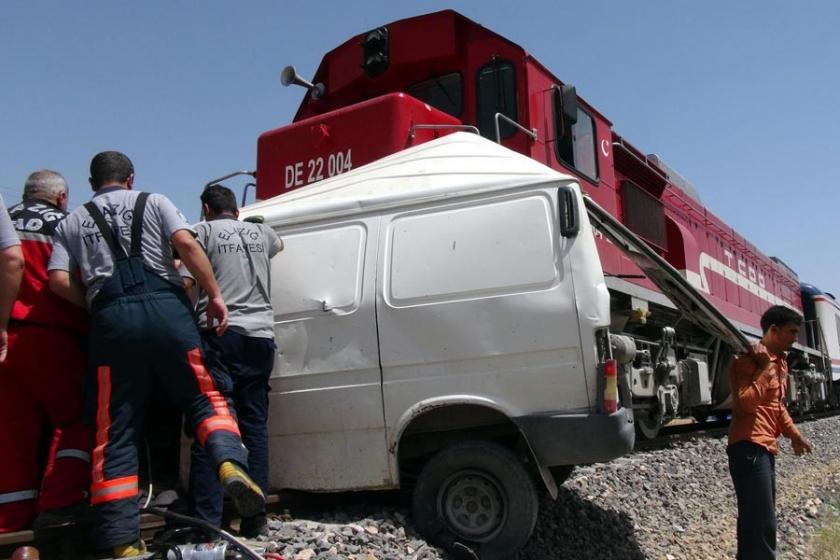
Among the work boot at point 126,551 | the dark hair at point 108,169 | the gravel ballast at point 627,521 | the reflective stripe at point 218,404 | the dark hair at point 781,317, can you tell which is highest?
the dark hair at point 108,169

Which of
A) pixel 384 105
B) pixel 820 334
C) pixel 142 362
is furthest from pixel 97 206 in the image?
pixel 820 334

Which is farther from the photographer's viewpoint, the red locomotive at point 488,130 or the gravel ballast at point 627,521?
the red locomotive at point 488,130

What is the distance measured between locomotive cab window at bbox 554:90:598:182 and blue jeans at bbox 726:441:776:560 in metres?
2.87

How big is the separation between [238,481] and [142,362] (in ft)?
2.28

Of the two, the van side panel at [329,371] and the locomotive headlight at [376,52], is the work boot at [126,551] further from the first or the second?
the locomotive headlight at [376,52]

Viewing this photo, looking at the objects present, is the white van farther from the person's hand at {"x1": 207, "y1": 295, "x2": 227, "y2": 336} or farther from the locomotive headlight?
the locomotive headlight

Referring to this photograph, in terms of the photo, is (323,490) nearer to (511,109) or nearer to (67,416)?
(67,416)

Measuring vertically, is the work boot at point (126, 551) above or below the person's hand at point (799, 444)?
below

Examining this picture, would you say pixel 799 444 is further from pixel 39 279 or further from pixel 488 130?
pixel 39 279

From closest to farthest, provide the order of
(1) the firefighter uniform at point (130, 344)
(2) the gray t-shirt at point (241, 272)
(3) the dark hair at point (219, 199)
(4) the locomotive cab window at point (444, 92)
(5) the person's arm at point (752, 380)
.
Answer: (1) the firefighter uniform at point (130, 344) < (2) the gray t-shirt at point (241, 272) < (3) the dark hair at point (219, 199) < (5) the person's arm at point (752, 380) < (4) the locomotive cab window at point (444, 92)

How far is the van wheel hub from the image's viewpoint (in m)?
4.07

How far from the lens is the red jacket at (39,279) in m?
3.54

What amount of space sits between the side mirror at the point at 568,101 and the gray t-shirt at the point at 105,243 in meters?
3.54

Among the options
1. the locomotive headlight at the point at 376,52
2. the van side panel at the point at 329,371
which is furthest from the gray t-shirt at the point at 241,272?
the locomotive headlight at the point at 376,52
